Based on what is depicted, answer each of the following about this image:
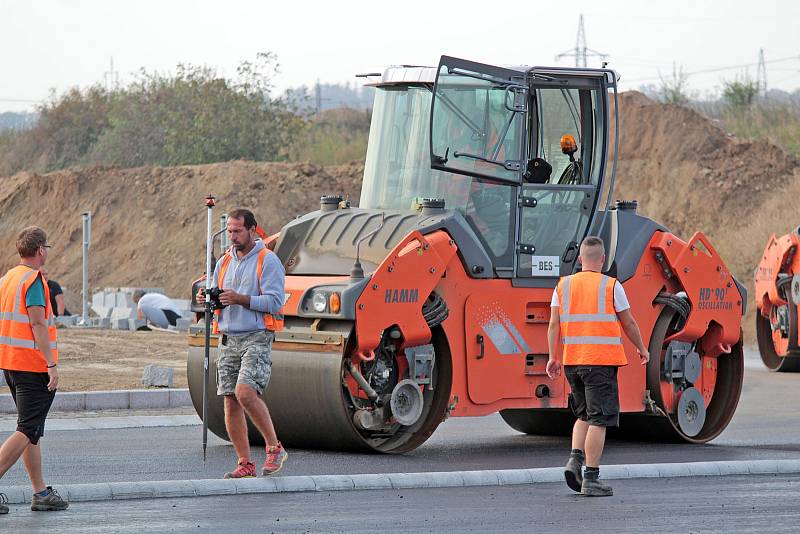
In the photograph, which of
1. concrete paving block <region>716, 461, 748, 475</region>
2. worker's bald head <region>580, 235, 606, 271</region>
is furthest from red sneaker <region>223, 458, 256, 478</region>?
concrete paving block <region>716, 461, 748, 475</region>

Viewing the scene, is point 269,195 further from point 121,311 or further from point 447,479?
point 447,479

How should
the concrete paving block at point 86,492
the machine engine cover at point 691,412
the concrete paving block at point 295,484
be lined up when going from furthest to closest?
the machine engine cover at point 691,412 → the concrete paving block at point 295,484 → the concrete paving block at point 86,492

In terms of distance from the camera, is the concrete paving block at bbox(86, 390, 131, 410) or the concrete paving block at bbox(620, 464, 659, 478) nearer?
the concrete paving block at bbox(620, 464, 659, 478)

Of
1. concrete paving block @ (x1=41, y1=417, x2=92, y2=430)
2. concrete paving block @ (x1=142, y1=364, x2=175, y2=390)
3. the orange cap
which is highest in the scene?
the orange cap

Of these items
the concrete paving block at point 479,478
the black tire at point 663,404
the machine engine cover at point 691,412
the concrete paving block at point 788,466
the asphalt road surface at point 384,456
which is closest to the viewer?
the concrete paving block at point 479,478

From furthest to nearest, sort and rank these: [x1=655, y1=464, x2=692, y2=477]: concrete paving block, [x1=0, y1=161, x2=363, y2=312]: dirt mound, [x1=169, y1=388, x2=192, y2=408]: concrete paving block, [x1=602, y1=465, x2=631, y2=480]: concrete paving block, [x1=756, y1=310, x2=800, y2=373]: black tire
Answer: [x1=0, y1=161, x2=363, y2=312]: dirt mound < [x1=756, y1=310, x2=800, y2=373]: black tire < [x1=169, y1=388, x2=192, y2=408]: concrete paving block < [x1=655, y1=464, x2=692, y2=477]: concrete paving block < [x1=602, y1=465, x2=631, y2=480]: concrete paving block

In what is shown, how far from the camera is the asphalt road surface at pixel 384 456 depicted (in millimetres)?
10789

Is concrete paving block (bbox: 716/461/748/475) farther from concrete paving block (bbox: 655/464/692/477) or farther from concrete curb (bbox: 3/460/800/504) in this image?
concrete paving block (bbox: 655/464/692/477)

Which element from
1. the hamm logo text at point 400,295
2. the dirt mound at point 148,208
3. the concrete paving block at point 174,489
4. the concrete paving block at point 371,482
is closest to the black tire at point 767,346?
the hamm logo text at point 400,295

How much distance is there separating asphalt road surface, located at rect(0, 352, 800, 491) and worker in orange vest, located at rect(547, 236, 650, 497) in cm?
162

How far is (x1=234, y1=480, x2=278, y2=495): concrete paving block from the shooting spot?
31.2 ft

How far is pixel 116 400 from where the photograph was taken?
15477 millimetres

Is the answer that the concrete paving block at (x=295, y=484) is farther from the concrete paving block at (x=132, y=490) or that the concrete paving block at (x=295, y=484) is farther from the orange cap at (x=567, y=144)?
the orange cap at (x=567, y=144)

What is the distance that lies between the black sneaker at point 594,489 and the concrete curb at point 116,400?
7141mm
